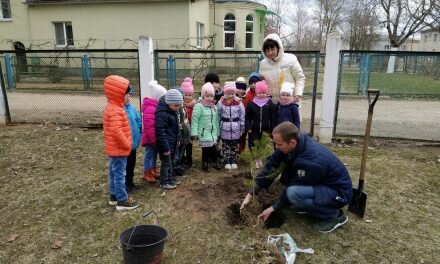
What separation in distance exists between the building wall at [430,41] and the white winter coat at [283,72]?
54.8 metres

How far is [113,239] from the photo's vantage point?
349cm

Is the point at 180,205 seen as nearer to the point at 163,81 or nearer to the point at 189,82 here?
the point at 189,82


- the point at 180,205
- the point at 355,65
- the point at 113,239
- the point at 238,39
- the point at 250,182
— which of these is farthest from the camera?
the point at 238,39

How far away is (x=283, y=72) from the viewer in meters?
5.06

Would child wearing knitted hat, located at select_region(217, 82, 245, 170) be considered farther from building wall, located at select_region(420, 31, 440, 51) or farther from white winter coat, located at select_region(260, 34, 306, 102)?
building wall, located at select_region(420, 31, 440, 51)

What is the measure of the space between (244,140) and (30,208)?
3078 mm

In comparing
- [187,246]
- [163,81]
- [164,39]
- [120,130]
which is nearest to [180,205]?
[187,246]

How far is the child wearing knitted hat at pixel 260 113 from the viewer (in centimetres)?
500

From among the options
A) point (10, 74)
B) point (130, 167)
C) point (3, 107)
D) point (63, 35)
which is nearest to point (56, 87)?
point (10, 74)

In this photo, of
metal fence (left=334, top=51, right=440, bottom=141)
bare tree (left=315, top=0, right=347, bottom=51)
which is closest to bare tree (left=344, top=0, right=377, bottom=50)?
bare tree (left=315, top=0, right=347, bottom=51)

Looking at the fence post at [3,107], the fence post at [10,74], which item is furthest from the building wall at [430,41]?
the fence post at [3,107]

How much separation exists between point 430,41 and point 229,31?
47108 mm

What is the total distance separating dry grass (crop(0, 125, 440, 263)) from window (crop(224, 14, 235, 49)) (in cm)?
1978

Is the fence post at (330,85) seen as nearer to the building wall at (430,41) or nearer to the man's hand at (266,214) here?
→ the man's hand at (266,214)
